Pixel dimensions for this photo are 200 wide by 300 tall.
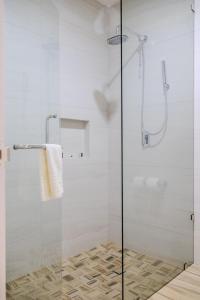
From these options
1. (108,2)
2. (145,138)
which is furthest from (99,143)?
(108,2)

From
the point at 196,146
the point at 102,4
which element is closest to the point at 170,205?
the point at 196,146

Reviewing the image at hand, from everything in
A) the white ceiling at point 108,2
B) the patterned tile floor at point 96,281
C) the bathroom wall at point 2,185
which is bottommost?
the patterned tile floor at point 96,281

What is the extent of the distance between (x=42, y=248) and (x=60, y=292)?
1.08 ft

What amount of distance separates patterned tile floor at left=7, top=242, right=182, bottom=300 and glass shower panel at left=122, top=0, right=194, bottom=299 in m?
0.09

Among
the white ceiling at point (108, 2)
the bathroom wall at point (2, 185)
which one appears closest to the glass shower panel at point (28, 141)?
the bathroom wall at point (2, 185)

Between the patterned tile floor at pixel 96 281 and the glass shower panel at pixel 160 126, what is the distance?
0.09 meters

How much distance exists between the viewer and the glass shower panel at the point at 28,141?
68.1 inches

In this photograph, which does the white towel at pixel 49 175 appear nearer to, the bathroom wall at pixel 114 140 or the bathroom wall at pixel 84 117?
the bathroom wall at pixel 84 117

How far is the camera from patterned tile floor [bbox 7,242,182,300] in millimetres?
1730

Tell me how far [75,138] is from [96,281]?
4.36 ft

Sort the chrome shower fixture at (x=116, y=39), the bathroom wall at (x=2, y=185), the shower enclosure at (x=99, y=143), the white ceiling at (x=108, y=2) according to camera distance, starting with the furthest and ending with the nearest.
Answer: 1. the white ceiling at (x=108, y=2)
2. the chrome shower fixture at (x=116, y=39)
3. the shower enclosure at (x=99, y=143)
4. the bathroom wall at (x=2, y=185)

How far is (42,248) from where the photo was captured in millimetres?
1932

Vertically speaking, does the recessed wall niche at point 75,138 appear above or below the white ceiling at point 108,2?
below

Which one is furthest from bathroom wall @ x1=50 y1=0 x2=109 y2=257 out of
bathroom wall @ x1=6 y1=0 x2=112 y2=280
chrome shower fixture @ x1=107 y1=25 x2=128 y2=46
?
chrome shower fixture @ x1=107 y1=25 x2=128 y2=46
